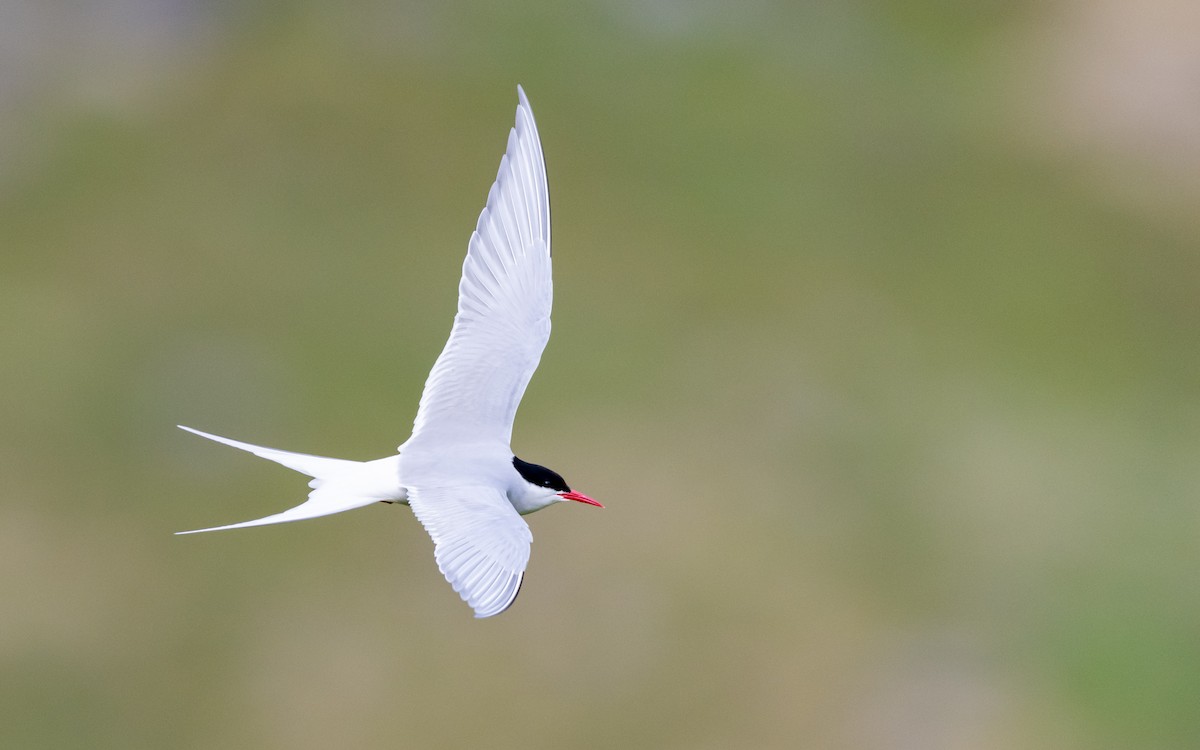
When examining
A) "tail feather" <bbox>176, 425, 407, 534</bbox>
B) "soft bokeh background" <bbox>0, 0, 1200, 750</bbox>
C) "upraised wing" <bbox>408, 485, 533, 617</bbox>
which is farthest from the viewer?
"soft bokeh background" <bbox>0, 0, 1200, 750</bbox>

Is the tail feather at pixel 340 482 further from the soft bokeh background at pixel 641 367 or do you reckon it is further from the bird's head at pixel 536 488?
the soft bokeh background at pixel 641 367

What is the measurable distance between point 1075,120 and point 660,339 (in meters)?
5.61

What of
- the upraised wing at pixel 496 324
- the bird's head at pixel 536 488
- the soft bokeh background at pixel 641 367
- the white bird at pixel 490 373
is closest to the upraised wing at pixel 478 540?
the white bird at pixel 490 373

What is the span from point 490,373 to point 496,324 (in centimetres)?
18

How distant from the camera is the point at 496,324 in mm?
5645

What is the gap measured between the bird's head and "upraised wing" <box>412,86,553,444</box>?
6.1 inches

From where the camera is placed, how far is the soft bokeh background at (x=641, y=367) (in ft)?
35.5

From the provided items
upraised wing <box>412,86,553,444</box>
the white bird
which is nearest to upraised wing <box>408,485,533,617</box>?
the white bird

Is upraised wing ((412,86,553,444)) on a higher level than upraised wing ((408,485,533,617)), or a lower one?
higher

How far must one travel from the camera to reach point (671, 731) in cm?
1060

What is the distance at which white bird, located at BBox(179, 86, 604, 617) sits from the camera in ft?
17.1

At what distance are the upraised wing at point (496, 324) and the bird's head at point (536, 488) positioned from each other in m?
0.16

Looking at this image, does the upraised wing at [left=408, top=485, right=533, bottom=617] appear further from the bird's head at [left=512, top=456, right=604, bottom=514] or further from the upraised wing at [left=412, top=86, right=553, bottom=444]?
the upraised wing at [left=412, top=86, right=553, bottom=444]

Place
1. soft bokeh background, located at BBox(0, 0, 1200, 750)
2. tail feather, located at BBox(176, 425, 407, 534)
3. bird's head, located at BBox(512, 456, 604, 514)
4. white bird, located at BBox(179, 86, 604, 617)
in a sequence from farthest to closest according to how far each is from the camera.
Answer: soft bokeh background, located at BBox(0, 0, 1200, 750)
bird's head, located at BBox(512, 456, 604, 514)
white bird, located at BBox(179, 86, 604, 617)
tail feather, located at BBox(176, 425, 407, 534)
